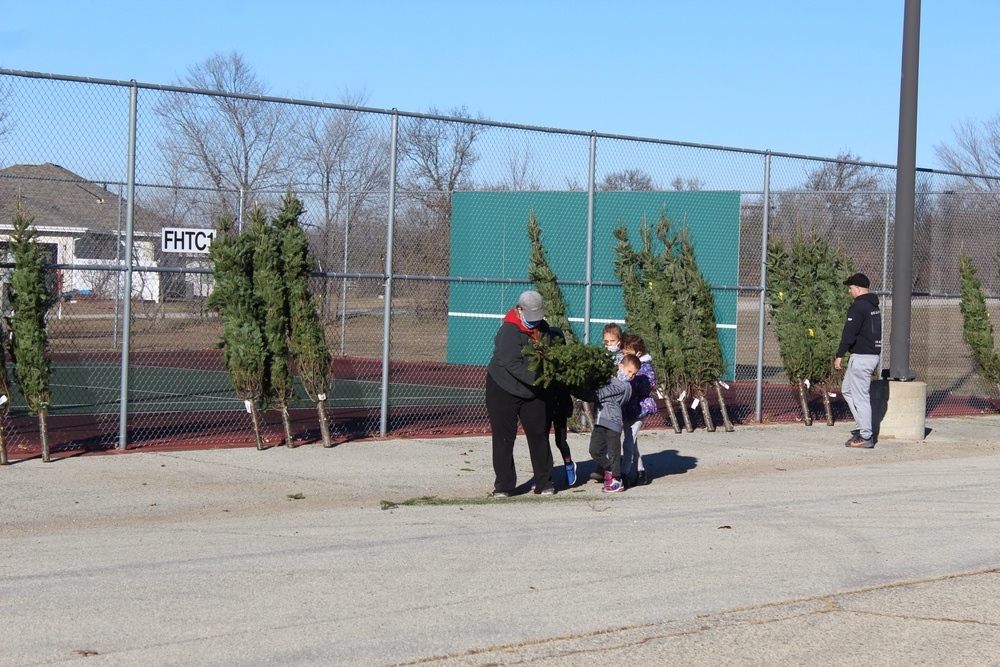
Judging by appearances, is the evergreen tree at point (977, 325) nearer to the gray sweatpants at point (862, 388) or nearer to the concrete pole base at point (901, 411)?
the concrete pole base at point (901, 411)

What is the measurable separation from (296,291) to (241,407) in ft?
15.1

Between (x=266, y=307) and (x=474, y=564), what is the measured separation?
195 inches

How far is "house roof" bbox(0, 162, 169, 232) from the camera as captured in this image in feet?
35.0

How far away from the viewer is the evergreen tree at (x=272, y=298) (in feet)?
36.1

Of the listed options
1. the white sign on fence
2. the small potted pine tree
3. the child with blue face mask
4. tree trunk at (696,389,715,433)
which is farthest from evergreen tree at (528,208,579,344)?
the small potted pine tree

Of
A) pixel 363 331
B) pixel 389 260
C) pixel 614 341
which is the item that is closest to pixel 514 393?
pixel 614 341

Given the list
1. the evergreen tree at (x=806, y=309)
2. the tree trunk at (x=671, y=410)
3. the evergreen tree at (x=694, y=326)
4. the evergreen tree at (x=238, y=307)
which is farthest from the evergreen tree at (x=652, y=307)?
the evergreen tree at (x=238, y=307)

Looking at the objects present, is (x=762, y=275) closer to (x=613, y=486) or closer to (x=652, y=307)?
(x=652, y=307)

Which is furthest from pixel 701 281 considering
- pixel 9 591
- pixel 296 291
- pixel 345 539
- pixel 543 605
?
pixel 9 591

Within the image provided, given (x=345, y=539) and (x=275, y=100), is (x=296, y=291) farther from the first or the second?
(x=345, y=539)

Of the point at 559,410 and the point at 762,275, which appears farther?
the point at 762,275

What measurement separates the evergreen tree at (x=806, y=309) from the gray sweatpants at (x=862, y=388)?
1458 mm

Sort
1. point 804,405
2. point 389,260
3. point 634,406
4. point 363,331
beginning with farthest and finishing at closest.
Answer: point 804,405, point 363,331, point 389,260, point 634,406

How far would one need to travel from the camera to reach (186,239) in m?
11.4
